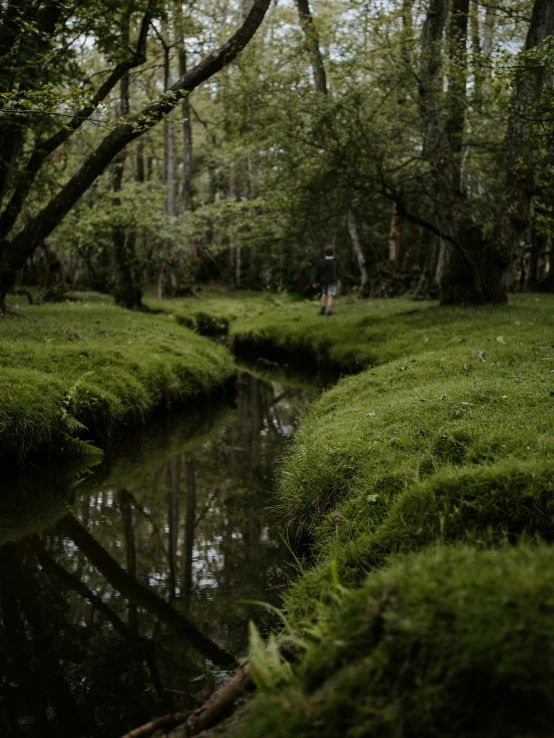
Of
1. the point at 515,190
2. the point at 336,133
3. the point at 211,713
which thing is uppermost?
the point at 336,133

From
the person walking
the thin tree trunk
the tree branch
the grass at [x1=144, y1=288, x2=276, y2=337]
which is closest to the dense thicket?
the tree branch

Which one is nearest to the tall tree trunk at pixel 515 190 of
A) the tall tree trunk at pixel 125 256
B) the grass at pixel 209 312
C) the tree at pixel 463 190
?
the tree at pixel 463 190

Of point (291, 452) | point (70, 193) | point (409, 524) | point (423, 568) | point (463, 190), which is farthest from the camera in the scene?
point (463, 190)

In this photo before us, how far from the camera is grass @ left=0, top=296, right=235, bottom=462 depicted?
8844 mm

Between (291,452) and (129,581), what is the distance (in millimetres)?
3665

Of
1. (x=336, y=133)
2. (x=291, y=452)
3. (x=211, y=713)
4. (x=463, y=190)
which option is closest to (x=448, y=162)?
(x=463, y=190)

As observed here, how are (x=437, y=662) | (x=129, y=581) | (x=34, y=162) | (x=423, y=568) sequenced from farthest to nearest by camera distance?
(x=34, y=162) → (x=129, y=581) → (x=423, y=568) → (x=437, y=662)

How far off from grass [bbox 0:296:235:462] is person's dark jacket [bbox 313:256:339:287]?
6.17 m

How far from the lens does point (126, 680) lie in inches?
169

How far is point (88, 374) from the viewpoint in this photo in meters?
10.4

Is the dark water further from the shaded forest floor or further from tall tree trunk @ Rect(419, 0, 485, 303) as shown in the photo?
tall tree trunk @ Rect(419, 0, 485, 303)

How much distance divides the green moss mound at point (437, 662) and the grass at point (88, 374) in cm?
684

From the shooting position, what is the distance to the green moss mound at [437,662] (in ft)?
7.49

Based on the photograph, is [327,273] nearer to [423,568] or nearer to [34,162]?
[34,162]
